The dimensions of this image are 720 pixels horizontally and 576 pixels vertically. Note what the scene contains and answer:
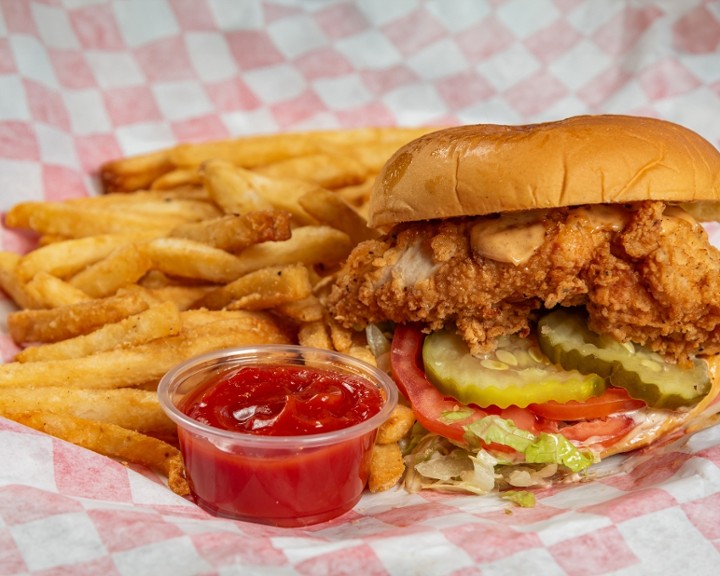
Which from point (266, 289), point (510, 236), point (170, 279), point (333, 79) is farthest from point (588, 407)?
point (333, 79)

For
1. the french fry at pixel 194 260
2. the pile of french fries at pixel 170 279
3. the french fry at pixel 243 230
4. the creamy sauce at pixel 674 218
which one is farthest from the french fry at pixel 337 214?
the creamy sauce at pixel 674 218

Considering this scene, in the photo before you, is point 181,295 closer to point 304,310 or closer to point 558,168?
point 304,310

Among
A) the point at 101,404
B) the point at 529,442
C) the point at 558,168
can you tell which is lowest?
the point at 529,442

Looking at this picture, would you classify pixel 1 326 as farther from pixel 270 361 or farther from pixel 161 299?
pixel 270 361

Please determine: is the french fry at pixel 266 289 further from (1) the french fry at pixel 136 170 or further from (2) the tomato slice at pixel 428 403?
(1) the french fry at pixel 136 170

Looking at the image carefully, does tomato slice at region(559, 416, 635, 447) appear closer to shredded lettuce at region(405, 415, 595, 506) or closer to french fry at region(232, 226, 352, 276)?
shredded lettuce at region(405, 415, 595, 506)

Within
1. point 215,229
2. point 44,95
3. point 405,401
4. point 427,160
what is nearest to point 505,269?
point 427,160

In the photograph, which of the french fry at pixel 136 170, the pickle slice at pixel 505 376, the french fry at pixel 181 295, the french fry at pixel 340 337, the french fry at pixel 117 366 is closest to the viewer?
the pickle slice at pixel 505 376
